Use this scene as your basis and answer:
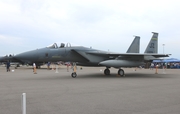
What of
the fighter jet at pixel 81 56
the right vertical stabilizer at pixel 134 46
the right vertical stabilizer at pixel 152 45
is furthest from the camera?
the right vertical stabilizer at pixel 134 46

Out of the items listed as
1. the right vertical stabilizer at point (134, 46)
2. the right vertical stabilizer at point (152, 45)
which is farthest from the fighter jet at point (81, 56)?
the right vertical stabilizer at point (134, 46)

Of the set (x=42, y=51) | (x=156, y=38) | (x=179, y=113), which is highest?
(x=156, y=38)

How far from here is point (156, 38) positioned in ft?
57.4

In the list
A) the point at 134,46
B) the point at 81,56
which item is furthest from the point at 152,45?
the point at 81,56

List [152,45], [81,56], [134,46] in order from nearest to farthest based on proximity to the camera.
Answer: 1. [81,56]
2. [152,45]
3. [134,46]

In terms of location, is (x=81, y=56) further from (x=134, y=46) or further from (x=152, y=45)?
(x=134, y=46)

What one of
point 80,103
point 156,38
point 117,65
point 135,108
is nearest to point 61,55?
point 117,65

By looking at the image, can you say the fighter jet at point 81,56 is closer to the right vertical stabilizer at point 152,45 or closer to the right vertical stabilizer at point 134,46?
the right vertical stabilizer at point 152,45

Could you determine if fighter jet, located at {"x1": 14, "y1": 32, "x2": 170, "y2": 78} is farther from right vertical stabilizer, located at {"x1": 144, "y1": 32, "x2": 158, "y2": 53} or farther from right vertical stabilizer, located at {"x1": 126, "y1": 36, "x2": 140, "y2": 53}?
right vertical stabilizer, located at {"x1": 126, "y1": 36, "x2": 140, "y2": 53}

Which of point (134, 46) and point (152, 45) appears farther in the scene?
point (134, 46)

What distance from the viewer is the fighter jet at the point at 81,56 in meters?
11.8

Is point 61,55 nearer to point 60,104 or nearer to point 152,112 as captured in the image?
point 60,104

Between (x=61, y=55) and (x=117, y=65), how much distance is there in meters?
3.89

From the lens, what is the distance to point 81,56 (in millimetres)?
12523
